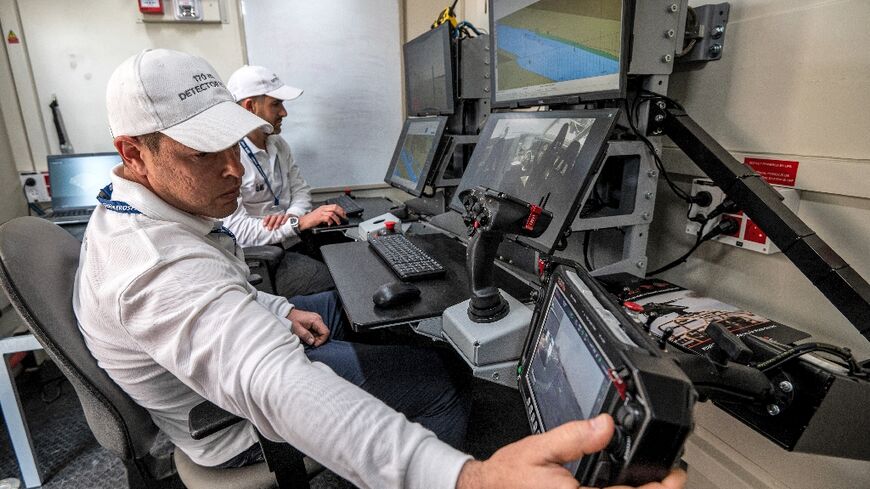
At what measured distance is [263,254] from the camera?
1.64 meters

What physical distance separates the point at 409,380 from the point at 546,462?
0.65 metres

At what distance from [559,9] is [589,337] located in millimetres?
871

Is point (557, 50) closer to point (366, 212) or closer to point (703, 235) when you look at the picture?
point (703, 235)

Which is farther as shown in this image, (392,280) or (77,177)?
(77,177)

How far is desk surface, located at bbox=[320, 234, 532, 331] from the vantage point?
944 millimetres

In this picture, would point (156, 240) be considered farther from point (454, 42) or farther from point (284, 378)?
point (454, 42)

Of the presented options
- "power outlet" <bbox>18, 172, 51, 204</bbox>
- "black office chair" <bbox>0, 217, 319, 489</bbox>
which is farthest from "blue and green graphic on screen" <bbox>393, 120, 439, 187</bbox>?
"power outlet" <bbox>18, 172, 51, 204</bbox>

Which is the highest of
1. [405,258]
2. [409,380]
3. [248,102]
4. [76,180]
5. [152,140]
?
[248,102]

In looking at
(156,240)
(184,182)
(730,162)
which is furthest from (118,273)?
(730,162)

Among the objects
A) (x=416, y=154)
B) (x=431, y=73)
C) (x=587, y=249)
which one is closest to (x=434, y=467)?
(x=587, y=249)

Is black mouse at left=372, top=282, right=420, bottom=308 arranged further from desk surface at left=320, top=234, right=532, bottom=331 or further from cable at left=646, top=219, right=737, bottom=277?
cable at left=646, top=219, right=737, bottom=277

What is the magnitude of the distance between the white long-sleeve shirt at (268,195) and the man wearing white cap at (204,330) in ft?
3.43

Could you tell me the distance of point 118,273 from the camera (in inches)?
27.2

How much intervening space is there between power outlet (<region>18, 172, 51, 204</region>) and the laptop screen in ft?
0.47
